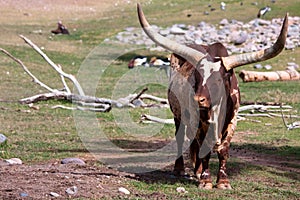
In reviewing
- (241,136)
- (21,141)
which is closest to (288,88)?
(241,136)

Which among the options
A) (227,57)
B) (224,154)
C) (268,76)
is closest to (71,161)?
(224,154)

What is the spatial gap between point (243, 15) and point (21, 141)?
89.6ft

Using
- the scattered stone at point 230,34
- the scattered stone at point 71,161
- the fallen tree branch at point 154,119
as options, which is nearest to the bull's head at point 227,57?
the scattered stone at point 71,161

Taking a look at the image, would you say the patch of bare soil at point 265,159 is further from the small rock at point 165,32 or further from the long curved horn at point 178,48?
the small rock at point 165,32

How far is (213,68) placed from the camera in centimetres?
865

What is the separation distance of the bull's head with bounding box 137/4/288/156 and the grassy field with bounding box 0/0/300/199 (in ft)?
3.25

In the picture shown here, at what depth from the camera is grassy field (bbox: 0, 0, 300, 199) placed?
33.1 feet

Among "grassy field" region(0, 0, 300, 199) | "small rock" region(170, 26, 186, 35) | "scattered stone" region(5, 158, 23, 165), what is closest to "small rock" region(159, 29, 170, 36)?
"small rock" region(170, 26, 186, 35)

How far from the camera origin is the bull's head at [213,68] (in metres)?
8.45

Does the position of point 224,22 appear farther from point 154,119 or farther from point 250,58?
point 250,58

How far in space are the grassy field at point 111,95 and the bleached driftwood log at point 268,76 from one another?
62 cm

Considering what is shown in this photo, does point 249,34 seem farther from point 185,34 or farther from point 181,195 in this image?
point 181,195

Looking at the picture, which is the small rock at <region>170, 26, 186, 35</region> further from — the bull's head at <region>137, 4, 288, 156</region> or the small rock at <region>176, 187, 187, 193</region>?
the small rock at <region>176, 187, 187, 193</region>

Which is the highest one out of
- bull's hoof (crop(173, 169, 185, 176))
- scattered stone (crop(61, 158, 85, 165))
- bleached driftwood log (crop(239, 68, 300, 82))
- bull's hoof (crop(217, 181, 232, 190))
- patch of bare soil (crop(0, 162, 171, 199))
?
patch of bare soil (crop(0, 162, 171, 199))
